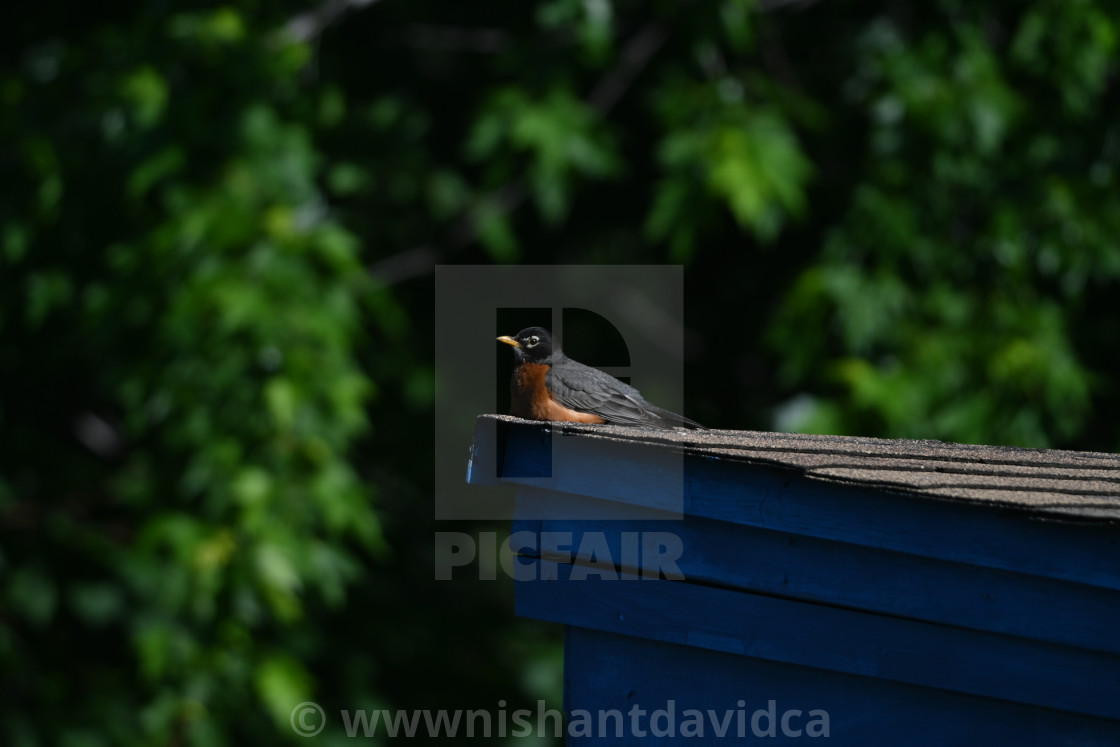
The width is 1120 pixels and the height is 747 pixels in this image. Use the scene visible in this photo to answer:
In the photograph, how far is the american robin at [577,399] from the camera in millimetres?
4367

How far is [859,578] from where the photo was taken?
2742 mm

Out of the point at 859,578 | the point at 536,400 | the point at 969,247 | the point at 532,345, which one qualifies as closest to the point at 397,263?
the point at 532,345

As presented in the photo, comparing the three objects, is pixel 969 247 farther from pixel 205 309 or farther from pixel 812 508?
pixel 205 309

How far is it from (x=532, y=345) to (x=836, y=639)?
2.35 metres

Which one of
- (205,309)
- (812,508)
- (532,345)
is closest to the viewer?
(812,508)

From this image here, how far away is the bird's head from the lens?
4820 mm

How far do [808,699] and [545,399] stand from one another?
6.09 feet

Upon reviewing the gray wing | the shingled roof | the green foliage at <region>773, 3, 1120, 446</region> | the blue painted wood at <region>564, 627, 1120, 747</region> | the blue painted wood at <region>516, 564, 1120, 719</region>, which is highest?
the green foliage at <region>773, 3, 1120, 446</region>

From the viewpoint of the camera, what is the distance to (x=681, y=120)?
18.4 feet

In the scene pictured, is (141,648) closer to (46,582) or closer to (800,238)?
(46,582)

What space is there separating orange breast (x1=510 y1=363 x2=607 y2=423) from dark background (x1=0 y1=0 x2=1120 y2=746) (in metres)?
0.70

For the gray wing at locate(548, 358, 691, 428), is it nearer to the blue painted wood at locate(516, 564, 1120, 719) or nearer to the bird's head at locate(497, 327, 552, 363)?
the bird's head at locate(497, 327, 552, 363)

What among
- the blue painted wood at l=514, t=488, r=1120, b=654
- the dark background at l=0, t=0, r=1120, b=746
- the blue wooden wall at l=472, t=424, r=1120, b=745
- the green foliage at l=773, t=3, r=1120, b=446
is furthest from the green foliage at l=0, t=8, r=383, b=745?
the green foliage at l=773, t=3, r=1120, b=446

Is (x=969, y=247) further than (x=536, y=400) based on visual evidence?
Yes
